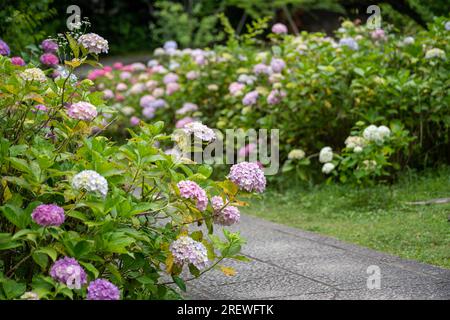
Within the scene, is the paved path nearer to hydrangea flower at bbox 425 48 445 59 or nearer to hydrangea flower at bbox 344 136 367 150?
hydrangea flower at bbox 344 136 367 150

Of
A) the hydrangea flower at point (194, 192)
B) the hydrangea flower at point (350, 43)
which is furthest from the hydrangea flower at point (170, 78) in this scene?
the hydrangea flower at point (194, 192)

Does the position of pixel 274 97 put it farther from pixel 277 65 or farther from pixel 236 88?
pixel 236 88

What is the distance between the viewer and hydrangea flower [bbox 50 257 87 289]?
231cm

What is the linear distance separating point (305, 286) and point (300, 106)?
3008mm

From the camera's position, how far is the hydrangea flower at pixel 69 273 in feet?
7.59

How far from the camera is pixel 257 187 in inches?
108

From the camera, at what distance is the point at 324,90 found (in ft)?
20.2

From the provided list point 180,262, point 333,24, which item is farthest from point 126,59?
point 180,262

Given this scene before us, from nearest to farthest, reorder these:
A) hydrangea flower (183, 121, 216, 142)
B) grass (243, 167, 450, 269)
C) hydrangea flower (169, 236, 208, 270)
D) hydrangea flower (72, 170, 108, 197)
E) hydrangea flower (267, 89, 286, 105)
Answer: hydrangea flower (72, 170, 108, 197) → hydrangea flower (169, 236, 208, 270) → hydrangea flower (183, 121, 216, 142) → grass (243, 167, 450, 269) → hydrangea flower (267, 89, 286, 105)

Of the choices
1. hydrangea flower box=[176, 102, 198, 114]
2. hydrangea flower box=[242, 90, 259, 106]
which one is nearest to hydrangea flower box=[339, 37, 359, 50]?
hydrangea flower box=[242, 90, 259, 106]

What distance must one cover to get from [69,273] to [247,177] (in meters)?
0.75

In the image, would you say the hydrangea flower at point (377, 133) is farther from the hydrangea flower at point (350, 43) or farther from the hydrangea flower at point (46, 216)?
the hydrangea flower at point (46, 216)

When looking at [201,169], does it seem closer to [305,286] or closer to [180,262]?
[180,262]

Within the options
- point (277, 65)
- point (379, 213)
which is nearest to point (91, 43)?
point (379, 213)
